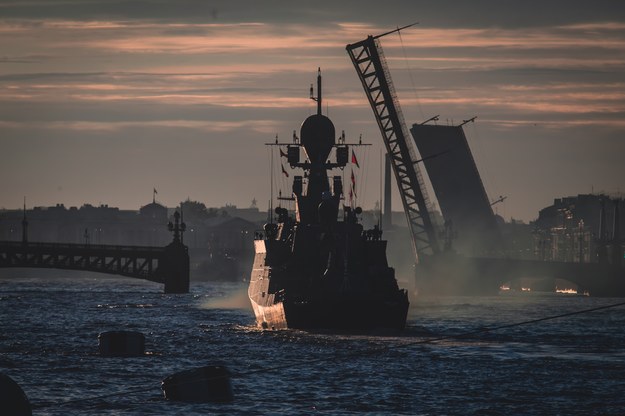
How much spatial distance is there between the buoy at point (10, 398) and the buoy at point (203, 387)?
9.64m

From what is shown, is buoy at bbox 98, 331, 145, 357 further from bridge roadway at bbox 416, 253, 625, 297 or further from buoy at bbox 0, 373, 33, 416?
bridge roadway at bbox 416, 253, 625, 297

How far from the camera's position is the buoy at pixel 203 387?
41.2 metres

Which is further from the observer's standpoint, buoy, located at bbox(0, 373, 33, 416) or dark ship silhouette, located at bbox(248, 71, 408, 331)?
dark ship silhouette, located at bbox(248, 71, 408, 331)

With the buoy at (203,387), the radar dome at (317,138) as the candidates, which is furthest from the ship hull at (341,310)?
the buoy at (203,387)

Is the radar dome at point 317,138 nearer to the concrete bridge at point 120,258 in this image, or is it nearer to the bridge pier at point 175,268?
the concrete bridge at point 120,258

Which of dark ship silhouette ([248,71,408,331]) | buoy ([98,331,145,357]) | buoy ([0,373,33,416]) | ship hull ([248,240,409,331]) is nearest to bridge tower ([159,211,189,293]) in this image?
dark ship silhouette ([248,71,408,331])

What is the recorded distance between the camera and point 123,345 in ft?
183

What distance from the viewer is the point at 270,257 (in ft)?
230

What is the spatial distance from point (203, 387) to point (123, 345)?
14811 mm

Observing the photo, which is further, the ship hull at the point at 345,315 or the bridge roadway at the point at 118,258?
the bridge roadway at the point at 118,258

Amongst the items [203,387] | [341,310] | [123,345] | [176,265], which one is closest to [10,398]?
[203,387]

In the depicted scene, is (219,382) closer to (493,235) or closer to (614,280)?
(614,280)

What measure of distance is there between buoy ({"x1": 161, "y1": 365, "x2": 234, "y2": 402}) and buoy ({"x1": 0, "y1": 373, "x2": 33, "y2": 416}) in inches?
380

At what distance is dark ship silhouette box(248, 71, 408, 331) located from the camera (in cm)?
6316
